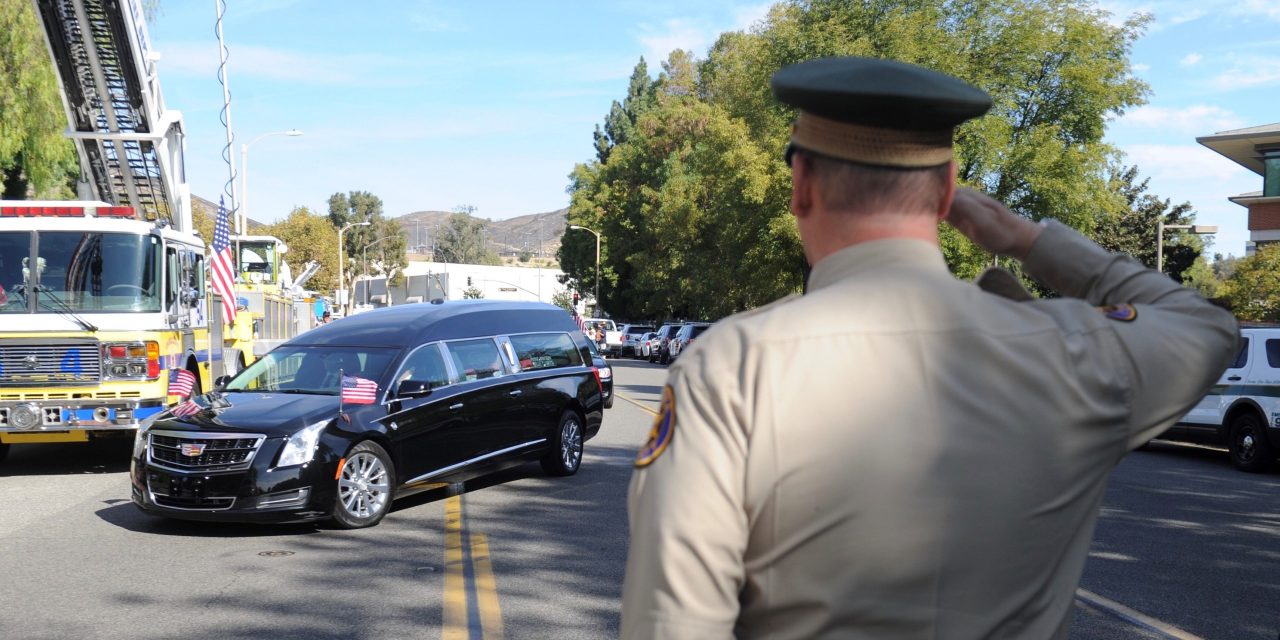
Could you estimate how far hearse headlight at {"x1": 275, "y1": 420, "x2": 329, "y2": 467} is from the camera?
884cm

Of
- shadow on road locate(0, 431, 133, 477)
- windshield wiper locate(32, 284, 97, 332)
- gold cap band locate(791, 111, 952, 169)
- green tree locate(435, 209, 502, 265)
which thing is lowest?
shadow on road locate(0, 431, 133, 477)

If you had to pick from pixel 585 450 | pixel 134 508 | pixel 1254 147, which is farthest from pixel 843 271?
pixel 1254 147

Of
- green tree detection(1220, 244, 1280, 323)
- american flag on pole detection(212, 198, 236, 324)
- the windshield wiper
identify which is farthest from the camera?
green tree detection(1220, 244, 1280, 323)

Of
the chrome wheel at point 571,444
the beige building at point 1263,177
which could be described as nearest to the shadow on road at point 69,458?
the chrome wheel at point 571,444

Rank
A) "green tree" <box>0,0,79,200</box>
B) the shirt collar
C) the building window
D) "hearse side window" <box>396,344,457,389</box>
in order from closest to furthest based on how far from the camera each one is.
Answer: the shirt collar → "hearse side window" <box>396,344,457,389</box> → "green tree" <box>0,0,79,200</box> → the building window

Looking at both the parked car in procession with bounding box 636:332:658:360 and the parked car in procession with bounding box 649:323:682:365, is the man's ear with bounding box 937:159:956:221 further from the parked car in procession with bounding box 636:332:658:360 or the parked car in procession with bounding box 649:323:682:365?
the parked car in procession with bounding box 636:332:658:360

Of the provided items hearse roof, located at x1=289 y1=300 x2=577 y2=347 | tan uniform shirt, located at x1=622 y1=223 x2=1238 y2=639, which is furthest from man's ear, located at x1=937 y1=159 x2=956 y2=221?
hearse roof, located at x1=289 y1=300 x2=577 y2=347

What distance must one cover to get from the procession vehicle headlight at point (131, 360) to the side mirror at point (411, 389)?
4.30 m

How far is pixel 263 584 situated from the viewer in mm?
7203

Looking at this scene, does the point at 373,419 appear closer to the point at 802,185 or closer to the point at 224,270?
the point at 802,185

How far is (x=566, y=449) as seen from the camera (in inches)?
474

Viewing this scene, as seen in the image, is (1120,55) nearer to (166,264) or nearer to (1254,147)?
(1254,147)

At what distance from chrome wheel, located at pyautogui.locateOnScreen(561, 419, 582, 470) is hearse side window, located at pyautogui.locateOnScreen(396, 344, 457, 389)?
6.16 ft

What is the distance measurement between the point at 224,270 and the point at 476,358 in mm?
7684
